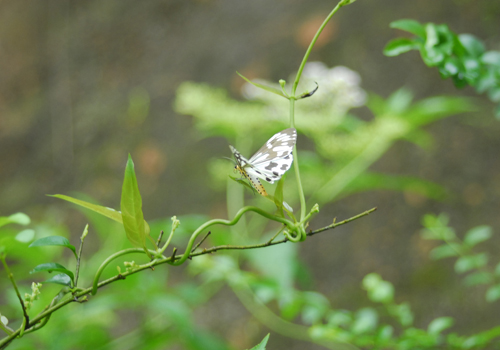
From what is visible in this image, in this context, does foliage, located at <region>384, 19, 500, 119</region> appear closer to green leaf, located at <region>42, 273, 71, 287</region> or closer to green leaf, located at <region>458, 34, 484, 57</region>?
green leaf, located at <region>458, 34, 484, 57</region>

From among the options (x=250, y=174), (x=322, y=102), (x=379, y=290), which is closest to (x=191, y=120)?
(x=322, y=102)

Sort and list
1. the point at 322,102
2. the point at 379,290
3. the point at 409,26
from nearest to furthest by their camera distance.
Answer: the point at 409,26
the point at 379,290
the point at 322,102

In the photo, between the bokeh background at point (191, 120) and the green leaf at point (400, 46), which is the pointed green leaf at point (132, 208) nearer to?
the green leaf at point (400, 46)

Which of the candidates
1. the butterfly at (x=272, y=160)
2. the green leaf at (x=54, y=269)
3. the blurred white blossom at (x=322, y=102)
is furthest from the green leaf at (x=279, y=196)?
the blurred white blossom at (x=322, y=102)

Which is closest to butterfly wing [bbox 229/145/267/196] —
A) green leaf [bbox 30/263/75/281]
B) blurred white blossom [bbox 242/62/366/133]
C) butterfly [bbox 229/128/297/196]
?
butterfly [bbox 229/128/297/196]

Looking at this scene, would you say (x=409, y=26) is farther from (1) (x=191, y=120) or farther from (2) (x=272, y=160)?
(1) (x=191, y=120)

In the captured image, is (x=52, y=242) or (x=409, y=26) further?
(x=409, y=26)
